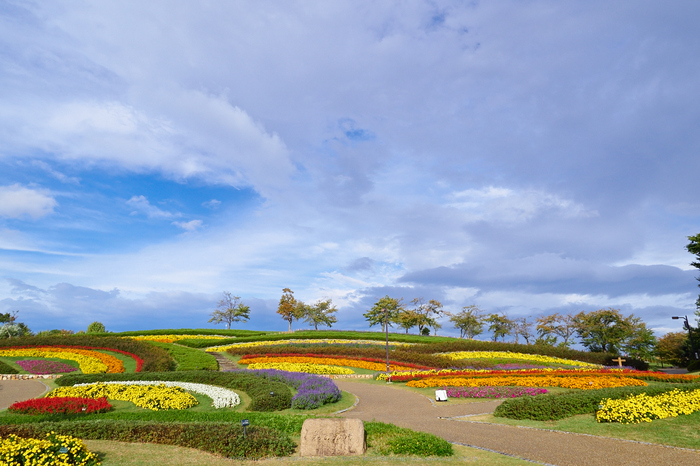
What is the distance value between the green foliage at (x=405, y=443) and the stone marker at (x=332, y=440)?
0.58 meters

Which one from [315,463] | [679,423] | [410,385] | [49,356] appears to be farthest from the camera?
[49,356]

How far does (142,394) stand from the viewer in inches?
624

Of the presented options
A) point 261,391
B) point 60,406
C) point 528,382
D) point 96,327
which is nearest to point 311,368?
point 261,391

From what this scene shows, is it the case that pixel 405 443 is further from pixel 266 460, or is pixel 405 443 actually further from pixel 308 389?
pixel 308 389

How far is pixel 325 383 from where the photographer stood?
693 inches

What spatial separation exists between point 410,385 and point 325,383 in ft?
19.3

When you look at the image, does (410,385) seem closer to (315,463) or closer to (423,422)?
(423,422)

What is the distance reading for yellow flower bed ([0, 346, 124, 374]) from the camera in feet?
85.6

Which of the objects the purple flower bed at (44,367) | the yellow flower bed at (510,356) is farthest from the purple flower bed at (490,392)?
the purple flower bed at (44,367)

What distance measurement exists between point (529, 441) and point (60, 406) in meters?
14.3

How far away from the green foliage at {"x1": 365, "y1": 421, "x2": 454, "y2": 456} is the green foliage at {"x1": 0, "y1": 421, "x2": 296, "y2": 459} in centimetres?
196

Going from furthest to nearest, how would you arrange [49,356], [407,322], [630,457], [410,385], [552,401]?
[407,322] → [49,356] → [410,385] → [552,401] → [630,457]

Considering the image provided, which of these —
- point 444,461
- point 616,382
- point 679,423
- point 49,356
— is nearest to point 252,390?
point 444,461

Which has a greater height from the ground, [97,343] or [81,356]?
[97,343]
